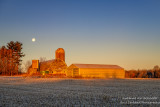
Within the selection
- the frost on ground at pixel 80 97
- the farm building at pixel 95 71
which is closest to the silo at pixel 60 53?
the farm building at pixel 95 71

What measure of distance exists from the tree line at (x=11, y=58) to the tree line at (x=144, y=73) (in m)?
29.3

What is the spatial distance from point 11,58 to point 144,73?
34119mm

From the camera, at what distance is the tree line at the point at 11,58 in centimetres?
4984

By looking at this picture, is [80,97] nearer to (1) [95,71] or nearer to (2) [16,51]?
(1) [95,71]

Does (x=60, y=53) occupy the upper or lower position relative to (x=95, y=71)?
upper

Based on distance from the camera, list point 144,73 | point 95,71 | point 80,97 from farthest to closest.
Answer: point 144,73, point 95,71, point 80,97

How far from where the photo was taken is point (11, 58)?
50844 millimetres

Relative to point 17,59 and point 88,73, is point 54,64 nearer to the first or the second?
point 88,73

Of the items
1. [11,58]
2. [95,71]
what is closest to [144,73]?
[95,71]

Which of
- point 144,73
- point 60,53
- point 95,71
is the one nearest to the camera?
point 95,71

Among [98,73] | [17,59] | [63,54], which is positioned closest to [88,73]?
[98,73]

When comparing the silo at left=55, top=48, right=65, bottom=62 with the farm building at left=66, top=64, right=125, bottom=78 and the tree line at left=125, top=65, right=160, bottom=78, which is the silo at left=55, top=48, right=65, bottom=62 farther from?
the tree line at left=125, top=65, right=160, bottom=78

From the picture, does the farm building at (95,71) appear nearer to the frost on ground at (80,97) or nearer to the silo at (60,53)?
the silo at (60,53)

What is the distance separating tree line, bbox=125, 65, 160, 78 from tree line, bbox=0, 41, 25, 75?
29.3 meters
